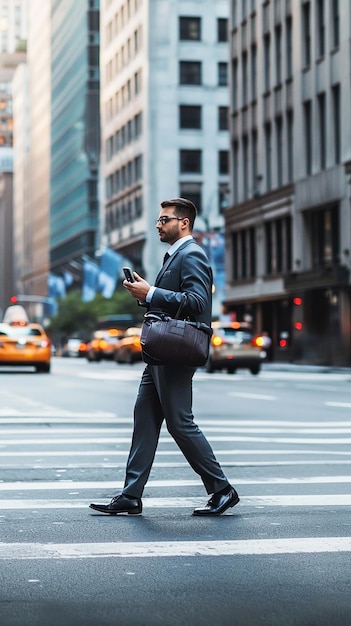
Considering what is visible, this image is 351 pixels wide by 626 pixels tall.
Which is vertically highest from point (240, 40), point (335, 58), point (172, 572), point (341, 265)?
point (240, 40)

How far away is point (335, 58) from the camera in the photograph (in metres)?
51.9

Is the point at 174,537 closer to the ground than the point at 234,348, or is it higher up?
closer to the ground

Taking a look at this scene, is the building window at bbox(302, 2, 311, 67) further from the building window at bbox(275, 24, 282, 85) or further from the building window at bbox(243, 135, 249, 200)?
the building window at bbox(243, 135, 249, 200)

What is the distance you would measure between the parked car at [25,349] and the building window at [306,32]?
70.1 feet

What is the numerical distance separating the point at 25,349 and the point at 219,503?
31.9m

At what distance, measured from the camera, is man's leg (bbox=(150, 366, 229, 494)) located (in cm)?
816

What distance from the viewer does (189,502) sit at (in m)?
9.09

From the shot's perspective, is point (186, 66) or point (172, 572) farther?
point (186, 66)

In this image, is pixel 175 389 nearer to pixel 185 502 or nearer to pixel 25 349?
pixel 185 502

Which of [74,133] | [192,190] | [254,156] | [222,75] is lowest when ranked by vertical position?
[254,156]

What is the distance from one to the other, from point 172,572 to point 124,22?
330ft

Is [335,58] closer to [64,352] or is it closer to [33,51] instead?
[64,352]

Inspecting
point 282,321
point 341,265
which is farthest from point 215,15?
point 341,265

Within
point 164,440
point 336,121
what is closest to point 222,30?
point 336,121
